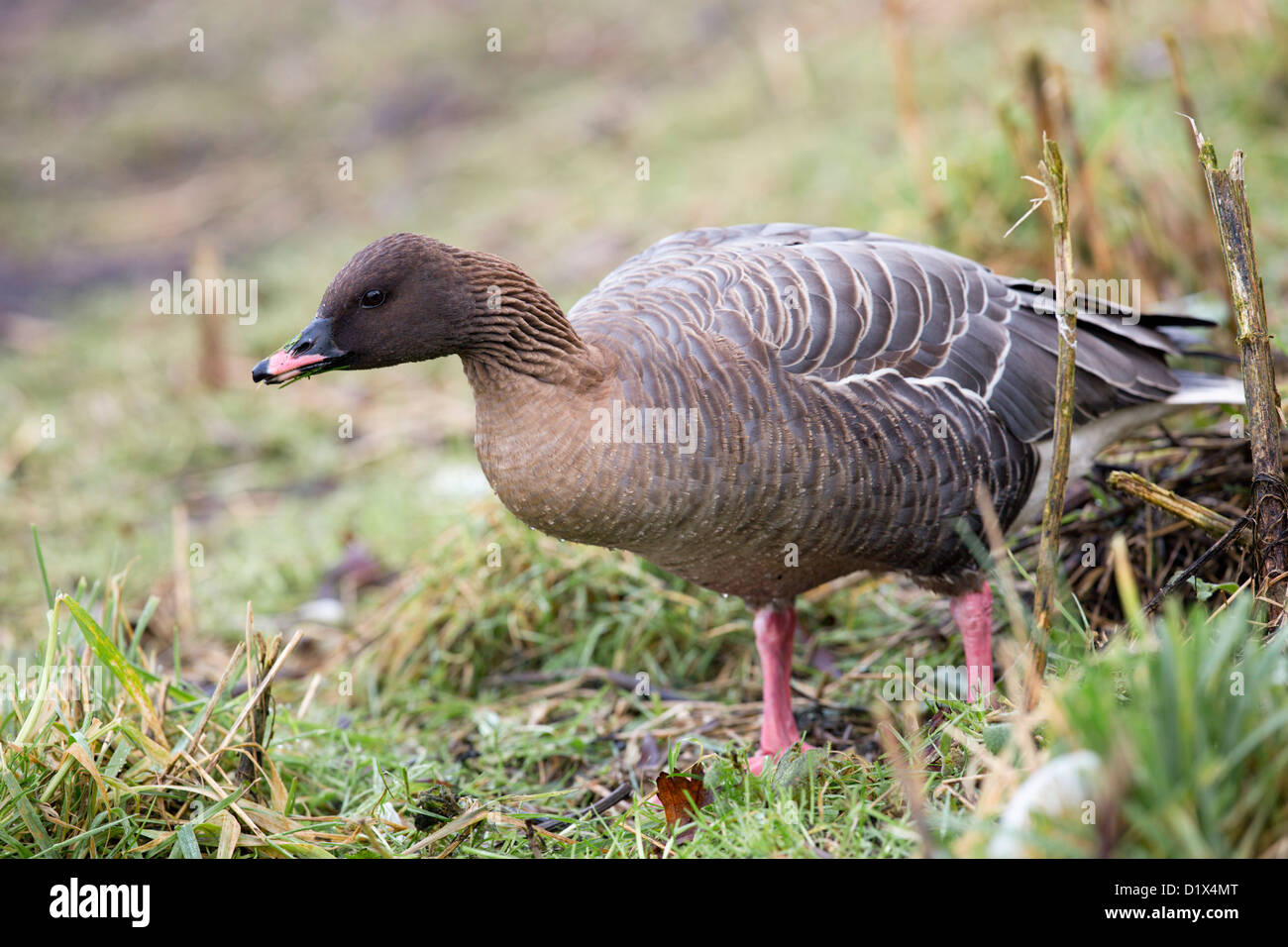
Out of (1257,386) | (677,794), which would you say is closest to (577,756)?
(677,794)

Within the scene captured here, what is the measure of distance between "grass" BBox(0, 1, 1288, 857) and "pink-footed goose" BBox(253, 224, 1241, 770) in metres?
0.60

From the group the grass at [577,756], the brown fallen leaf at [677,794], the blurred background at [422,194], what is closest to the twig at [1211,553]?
the grass at [577,756]

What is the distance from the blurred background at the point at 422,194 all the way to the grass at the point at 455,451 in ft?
0.13

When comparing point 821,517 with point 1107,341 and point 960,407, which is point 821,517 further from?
point 1107,341

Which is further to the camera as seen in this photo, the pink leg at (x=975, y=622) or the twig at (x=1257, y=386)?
the pink leg at (x=975, y=622)

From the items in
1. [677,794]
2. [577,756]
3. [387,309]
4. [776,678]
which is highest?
[387,309]

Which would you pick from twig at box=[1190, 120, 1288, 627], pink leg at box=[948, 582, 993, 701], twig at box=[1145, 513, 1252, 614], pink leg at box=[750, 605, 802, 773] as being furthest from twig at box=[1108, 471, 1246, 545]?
pink leg at box=[750, 605, 802, 773]

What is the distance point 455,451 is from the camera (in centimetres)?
747

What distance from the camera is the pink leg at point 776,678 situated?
4254 millimetres

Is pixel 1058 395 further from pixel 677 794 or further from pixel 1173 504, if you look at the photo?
pixel 677 794

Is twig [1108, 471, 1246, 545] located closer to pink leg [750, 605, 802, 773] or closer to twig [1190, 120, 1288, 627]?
twig [1190, 120, 1288, 627]

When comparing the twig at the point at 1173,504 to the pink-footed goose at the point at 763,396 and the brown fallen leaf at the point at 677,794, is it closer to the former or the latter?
the pink-footed goose at the point at 763,396

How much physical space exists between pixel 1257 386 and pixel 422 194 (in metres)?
10.0

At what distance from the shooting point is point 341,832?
3604 mm
